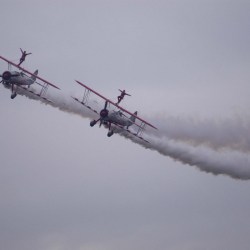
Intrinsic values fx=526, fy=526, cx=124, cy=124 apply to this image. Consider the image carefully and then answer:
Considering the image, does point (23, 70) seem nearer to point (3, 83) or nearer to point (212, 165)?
point (3, 83)

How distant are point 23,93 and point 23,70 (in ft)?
9.17

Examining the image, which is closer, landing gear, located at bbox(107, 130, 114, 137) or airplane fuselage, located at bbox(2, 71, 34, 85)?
landing gear, located at bbox(107, 130, 114, 137)

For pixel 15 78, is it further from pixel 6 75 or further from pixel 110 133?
pixel 110 133

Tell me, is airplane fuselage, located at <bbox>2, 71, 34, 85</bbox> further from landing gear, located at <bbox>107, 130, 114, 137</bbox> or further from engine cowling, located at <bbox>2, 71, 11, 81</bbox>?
landing gear, located at <bbox>107, 130, 114, 137</bbox>

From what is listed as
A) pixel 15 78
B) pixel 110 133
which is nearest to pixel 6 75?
pixel 15 78

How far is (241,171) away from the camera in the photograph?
58344mm

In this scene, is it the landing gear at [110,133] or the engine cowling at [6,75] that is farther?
the engine cowling at [6,75]

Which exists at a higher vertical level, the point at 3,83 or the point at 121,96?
the point at 121,96

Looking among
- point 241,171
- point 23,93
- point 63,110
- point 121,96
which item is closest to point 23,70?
point 23,93

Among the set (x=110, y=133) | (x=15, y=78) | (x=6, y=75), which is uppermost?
(x=15, y=78)

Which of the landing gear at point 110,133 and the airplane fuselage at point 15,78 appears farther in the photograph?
the airplane fuselage at point 15,78

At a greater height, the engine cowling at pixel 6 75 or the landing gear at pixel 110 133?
the engine cowling at pixel 6 75

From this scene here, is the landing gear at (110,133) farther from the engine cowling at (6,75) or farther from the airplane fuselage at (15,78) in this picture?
the engine cowling at (6,75)

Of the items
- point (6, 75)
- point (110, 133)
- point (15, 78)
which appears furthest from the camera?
point (15, 78)
